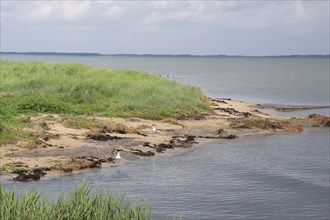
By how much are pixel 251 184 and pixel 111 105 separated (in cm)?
1428

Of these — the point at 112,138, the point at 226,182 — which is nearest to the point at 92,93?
the point at 112,138

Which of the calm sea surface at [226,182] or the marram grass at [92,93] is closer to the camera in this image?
the calm sea surface at [226,182]

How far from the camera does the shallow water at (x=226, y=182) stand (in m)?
18.0

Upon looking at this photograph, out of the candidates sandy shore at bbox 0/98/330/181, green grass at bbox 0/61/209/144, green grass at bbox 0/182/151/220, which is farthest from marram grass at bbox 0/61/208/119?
green grass at bbox 0/182/151/220

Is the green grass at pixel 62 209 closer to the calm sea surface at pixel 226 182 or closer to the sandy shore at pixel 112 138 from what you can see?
the calm sea surface at pixel 226 182

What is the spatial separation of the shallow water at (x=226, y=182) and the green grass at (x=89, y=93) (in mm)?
7161

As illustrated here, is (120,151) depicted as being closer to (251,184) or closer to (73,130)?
(73,130)

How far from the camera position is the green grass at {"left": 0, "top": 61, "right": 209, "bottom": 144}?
31156mm

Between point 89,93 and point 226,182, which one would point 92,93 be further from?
point 226,182

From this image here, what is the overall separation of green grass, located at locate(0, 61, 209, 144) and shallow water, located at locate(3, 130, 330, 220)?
7.16m

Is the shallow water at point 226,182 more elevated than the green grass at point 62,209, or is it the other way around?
the green grass at point 62,209

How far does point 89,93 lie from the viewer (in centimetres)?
3553

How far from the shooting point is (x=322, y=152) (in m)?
28.8

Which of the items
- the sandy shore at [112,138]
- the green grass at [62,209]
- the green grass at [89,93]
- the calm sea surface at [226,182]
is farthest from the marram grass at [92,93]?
the green grass at [62,209]
